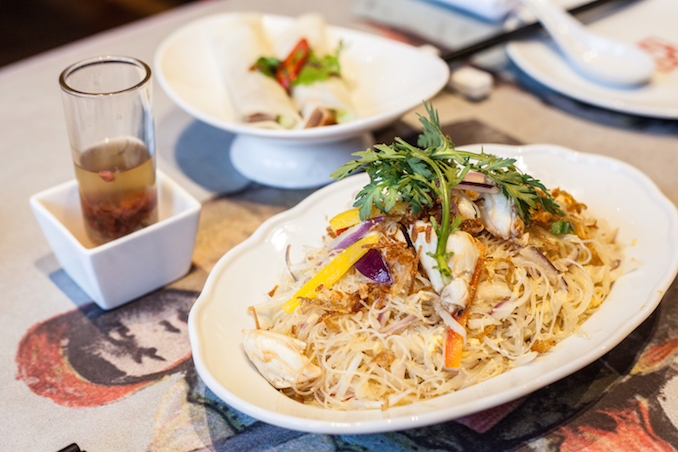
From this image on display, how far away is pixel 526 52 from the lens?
2.60 metres

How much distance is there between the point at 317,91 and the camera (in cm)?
209

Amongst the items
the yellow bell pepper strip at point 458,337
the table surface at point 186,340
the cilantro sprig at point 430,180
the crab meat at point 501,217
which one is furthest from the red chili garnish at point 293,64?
the yellow bell pepper strip at point 458,337

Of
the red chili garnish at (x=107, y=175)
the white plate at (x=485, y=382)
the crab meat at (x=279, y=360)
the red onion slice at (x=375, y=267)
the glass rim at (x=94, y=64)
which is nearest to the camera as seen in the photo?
the white plate at (x=485, y=382)

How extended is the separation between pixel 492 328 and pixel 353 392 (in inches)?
13.2

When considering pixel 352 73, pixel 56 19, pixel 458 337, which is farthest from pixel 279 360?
pixel 56 19

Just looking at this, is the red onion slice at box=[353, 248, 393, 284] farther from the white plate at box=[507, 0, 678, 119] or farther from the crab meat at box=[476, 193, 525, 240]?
the white plate at box=[507, 0, 678, 119]

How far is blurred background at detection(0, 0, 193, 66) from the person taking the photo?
16.2 feet

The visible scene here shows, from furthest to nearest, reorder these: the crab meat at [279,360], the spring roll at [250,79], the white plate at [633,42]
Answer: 1. the white plate at [633,42]
2. the spring roll at [250,79]
3. the crab meat at [279,360]

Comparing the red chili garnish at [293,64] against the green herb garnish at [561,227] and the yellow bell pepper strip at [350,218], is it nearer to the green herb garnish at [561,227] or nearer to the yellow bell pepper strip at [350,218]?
the yellow bell pepper strip at [350,218]

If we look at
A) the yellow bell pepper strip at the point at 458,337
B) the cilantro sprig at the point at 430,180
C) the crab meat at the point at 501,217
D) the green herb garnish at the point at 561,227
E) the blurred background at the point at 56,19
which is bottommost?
the blurred background at the point at 56,19

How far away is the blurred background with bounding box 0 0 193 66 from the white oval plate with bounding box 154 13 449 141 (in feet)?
10.5

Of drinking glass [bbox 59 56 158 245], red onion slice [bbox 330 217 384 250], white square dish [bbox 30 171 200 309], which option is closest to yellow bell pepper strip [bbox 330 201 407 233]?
red onion slice [bbox 330 217 384 250]

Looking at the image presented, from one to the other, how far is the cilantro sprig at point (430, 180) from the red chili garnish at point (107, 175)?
617 mm

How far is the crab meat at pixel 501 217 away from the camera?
4.33 ft
